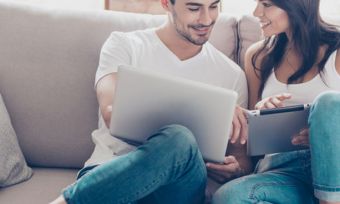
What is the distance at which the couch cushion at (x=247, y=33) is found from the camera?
1.54 m

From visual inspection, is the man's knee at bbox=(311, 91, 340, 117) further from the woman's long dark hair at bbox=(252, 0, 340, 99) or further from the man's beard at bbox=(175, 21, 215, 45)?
the man's beard at bbox=(175, 21, 215, 45)

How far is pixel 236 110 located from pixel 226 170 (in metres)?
0.20

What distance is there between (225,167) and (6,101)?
72 cm

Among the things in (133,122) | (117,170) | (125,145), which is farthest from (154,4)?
(117,170)

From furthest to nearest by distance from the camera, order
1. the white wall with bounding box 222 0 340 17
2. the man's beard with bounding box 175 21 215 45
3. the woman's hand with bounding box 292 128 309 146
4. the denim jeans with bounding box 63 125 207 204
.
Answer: the white wall with bounding box 222 0 340 17 → the man's beard with bounding box 175 21 215 45 → the woman's hand with bounding box 292 128 309 146 → the denim jeans with bounding box 63 125 207 204

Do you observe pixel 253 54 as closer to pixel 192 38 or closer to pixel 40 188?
pixel 192 38

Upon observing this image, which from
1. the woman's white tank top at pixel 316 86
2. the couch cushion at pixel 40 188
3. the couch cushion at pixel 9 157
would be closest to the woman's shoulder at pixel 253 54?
the woman's white tank top at pixel 316 86

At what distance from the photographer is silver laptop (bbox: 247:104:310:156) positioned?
1108mm

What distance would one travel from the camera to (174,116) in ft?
3.59

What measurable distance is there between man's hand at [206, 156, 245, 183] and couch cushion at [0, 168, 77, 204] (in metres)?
0.44

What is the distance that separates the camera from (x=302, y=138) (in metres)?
1.16

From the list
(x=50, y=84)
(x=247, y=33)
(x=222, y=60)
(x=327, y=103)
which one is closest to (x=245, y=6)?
(x=247, y=33)

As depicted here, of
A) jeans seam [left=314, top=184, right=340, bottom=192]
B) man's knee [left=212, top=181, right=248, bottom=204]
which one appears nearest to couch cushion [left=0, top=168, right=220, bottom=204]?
man's knee [left=212, top=181, right=248, bottom=204]

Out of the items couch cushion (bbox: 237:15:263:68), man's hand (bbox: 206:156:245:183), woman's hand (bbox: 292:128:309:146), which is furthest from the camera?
couch cushion (bbox: 237:15:263:68)
